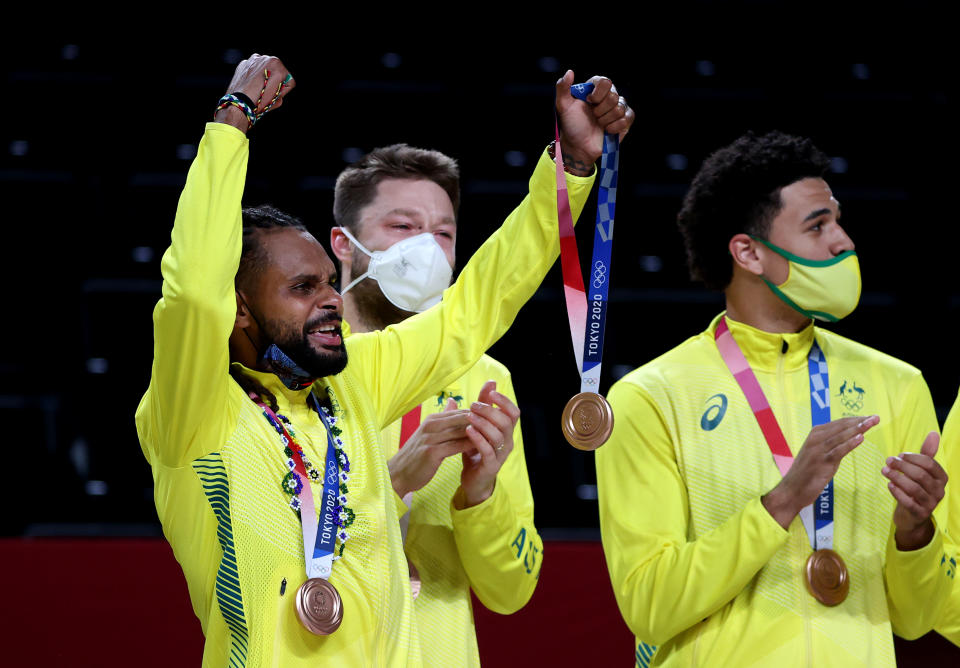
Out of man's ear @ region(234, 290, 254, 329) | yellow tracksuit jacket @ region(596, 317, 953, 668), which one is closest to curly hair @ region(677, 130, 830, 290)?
yellow tracksuit jacket @ region(596, 317, 953, 668)

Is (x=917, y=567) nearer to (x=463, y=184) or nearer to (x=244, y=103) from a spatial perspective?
(x=244, y=103)

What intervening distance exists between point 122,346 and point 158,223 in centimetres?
59

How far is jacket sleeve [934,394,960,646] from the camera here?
114 inches

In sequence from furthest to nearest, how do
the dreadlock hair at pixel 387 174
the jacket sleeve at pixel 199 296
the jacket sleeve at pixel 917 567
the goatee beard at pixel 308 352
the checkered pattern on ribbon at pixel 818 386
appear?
the dreadlock hair at pixel 387 174 → the checkered pattern on ribbon at pixel 818 386 → the jacket sleeve at pixel 917 567 → the goatee beard at pixel 308 352 → the jacket sleeve at pixel 199 296

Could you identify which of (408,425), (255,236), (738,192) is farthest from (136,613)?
(738,192)

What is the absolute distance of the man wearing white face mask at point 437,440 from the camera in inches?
94.7

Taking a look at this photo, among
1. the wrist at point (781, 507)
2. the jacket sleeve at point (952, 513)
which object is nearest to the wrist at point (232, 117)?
the wrist at point (781, 507)

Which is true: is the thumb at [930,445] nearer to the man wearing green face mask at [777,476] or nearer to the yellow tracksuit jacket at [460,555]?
the man wearing green face mask at [777,476]

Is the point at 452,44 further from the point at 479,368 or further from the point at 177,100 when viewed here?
the point at 479,368

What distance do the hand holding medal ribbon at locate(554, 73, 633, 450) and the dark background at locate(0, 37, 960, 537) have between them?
2453 millimetres

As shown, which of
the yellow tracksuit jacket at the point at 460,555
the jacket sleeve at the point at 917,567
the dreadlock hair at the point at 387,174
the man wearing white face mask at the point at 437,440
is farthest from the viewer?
the dreadlock hair at the point at 387,174

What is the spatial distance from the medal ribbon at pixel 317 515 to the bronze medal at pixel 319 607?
0.07ft

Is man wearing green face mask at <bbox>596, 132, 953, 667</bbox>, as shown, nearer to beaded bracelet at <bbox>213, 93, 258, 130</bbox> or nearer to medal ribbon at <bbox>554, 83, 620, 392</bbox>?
medal ribbon at <bbox>554, 83, 620, 392</bbox>

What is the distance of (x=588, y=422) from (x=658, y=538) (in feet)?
1.76
